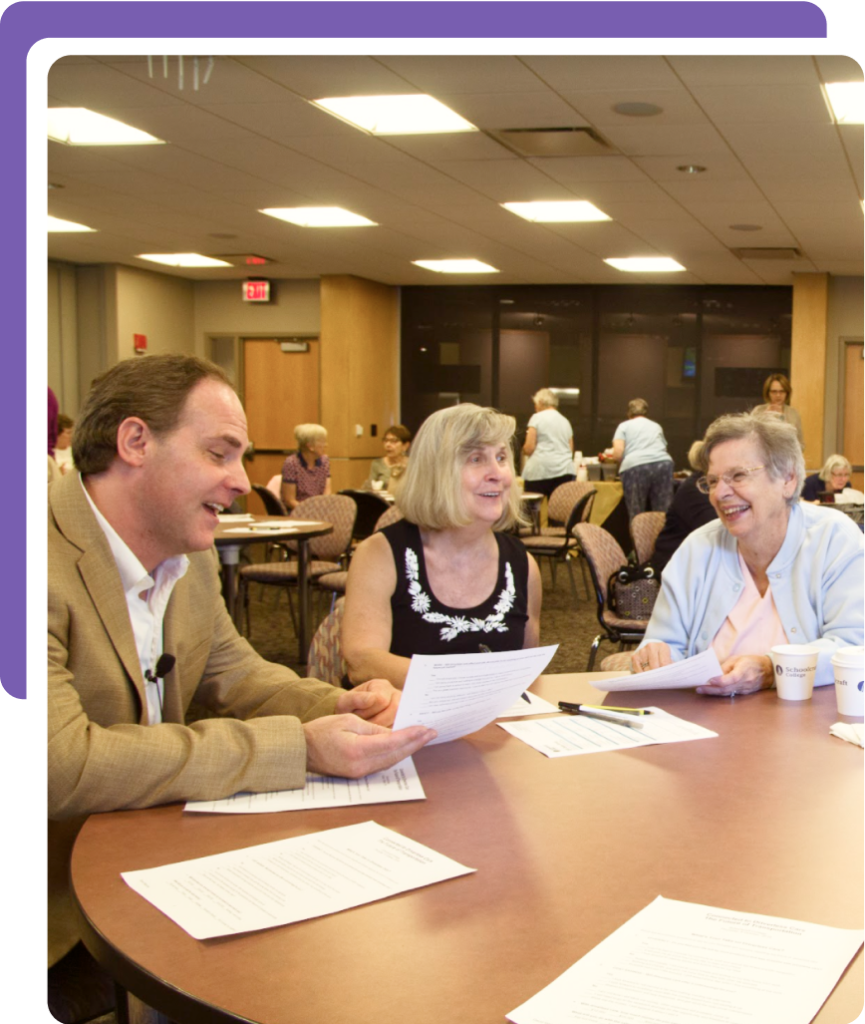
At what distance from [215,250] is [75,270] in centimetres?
204

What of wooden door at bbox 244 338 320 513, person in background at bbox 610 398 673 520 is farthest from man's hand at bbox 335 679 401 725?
wooden door at bbox 244 338 320 513

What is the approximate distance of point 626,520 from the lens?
997 cm

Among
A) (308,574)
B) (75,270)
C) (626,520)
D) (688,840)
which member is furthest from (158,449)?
(75,270)

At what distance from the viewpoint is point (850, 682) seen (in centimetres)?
176

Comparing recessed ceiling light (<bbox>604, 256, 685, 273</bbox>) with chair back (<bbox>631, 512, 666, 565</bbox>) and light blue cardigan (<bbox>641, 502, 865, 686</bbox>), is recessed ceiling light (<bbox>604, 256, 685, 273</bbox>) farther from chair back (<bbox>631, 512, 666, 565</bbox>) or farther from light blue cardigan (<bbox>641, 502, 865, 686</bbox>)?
light blue cardigan (<bbox>641, 502, 865, 686</bbox>)

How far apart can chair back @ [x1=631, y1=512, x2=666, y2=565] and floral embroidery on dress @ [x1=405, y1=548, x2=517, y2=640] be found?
99.0 inches

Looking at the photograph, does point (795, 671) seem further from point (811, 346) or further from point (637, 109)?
point (811, 346)

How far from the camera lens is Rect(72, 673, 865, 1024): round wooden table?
0.90 metres

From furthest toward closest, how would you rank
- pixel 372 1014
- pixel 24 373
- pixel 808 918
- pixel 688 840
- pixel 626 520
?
1. pixel 626 520
2. pixel 24 373
3. pixel 688 840
4. pixel 808 918
5. pixel 372 1014

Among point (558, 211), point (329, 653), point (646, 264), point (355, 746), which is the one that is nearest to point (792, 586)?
point (329, 653)

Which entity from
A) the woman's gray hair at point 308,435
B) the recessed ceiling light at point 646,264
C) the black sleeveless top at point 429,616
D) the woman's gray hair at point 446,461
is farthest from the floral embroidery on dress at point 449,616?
the recessed ceiling light at point 646,264

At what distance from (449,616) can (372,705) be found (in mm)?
777

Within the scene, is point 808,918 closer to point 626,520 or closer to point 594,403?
point 626,520
